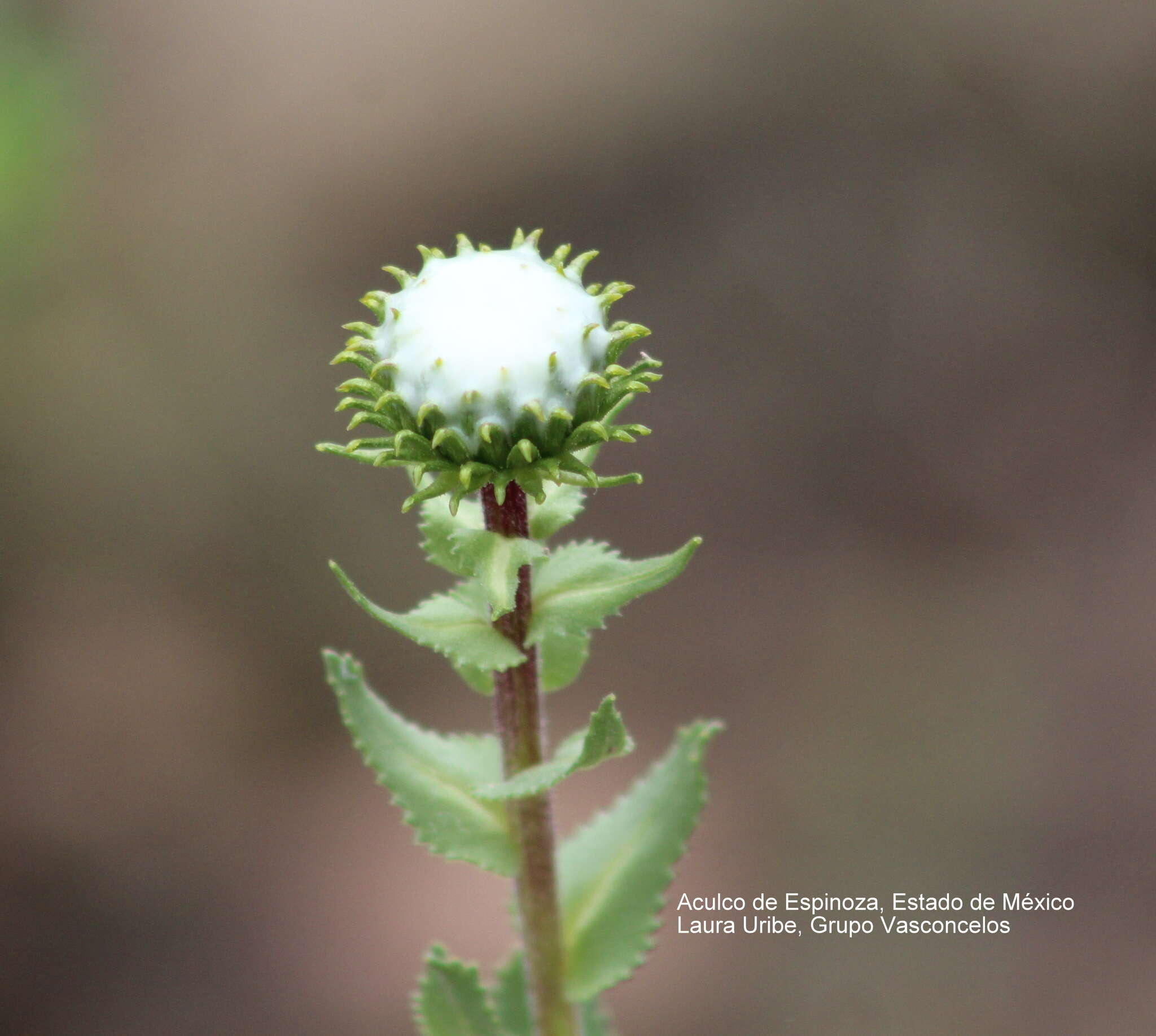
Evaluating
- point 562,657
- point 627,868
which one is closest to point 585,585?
point 562,657

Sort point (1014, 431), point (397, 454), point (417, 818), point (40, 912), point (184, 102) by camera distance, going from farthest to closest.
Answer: point (184, 102)
point (1014, 431)
point (40, 912)
point (417, 818)
point (397, 454)

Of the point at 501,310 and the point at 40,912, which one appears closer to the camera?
the point at 501,310


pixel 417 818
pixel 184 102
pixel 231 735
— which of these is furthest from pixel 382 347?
pixel 184 102

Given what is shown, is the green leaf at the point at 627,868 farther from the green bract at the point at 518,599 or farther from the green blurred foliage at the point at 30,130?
the green blurred foliage at the point at 30,130

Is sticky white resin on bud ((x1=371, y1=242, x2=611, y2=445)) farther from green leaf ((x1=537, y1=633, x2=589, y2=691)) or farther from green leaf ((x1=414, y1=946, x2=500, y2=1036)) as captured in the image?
green leaf ((x1=414, y1=946, x2=500, y2=1036))

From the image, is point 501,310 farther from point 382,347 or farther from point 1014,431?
point 1014,431

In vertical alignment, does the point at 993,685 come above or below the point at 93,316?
below

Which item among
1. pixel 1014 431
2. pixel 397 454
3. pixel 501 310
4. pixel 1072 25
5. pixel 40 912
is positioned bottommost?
pixel 397 454
